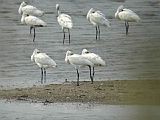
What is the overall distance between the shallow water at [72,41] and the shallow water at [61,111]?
66cm

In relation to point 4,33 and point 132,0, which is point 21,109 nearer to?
point 4,33

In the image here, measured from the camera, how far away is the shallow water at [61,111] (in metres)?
7.96

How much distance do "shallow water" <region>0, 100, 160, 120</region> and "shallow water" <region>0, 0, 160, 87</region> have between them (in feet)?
2.17

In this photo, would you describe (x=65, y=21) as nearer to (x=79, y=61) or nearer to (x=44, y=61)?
(x=44, y=61)

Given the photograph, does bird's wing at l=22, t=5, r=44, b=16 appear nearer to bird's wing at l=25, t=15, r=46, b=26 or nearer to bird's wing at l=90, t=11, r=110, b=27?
bird's wing at l=25, t=15, r=46, b=26

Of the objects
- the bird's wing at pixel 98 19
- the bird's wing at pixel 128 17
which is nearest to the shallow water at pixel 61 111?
the bird's wing at pixel 98 19

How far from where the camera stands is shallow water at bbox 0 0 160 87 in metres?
11.7

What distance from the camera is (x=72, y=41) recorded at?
16.8 metres

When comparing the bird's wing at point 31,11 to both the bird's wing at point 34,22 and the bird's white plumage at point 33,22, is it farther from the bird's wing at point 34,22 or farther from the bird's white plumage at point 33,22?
the bird's wing at point 34,22

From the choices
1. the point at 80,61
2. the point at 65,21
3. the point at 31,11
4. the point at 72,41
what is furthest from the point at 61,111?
the point at 31,11

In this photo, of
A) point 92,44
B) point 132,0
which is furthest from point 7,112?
point 132,0

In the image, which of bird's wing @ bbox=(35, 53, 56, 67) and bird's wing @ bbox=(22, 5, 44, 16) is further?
bird's wing @ bbox=(22, 5, 44, 16)

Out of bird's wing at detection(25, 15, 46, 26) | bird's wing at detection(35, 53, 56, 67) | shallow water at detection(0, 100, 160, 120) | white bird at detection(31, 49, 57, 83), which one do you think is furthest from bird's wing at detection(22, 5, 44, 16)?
shallow water at detection(0, 100, 160, 120)

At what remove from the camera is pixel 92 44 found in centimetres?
1622
